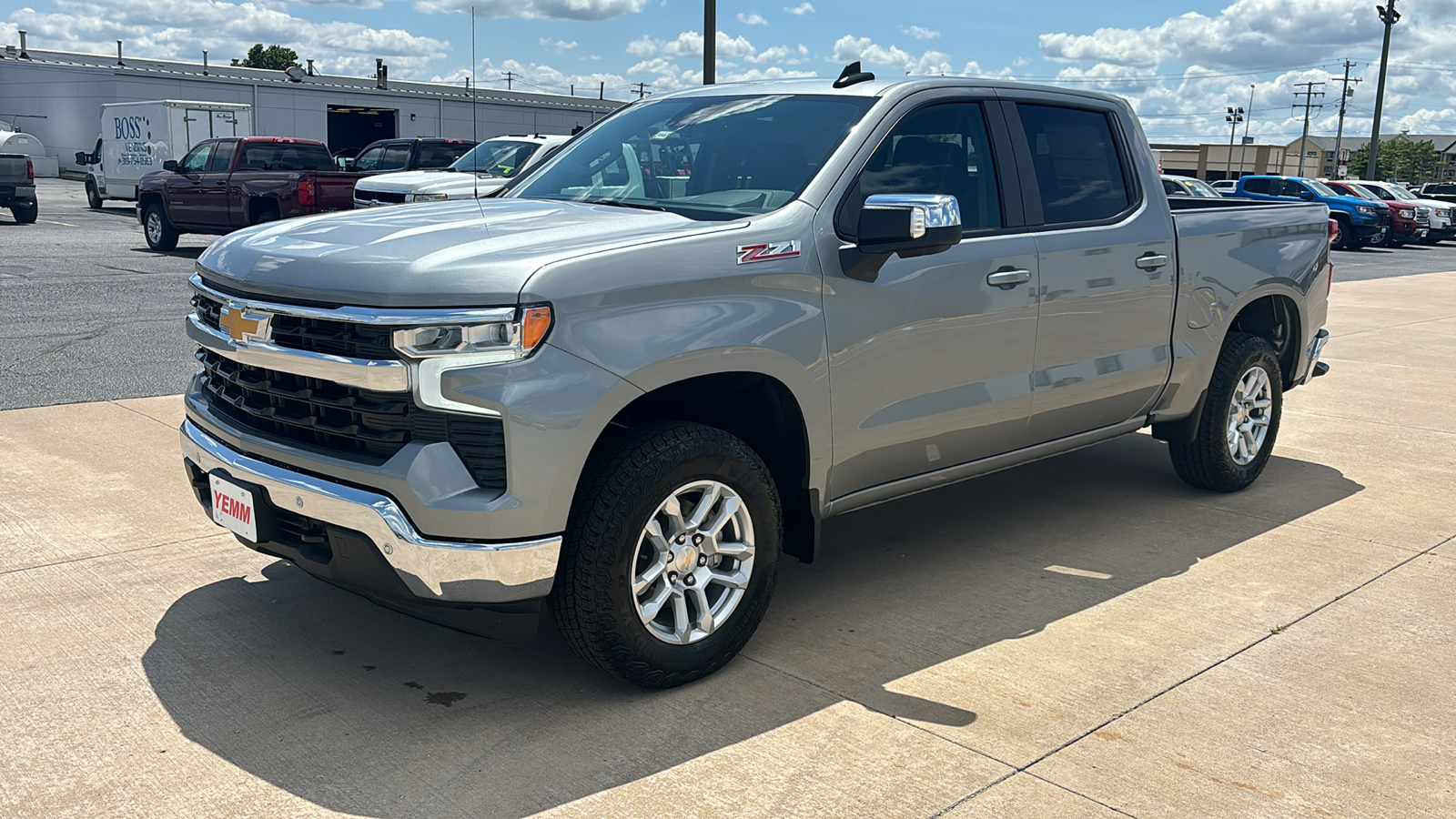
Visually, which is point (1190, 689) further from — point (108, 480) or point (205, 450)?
point (108, 480)

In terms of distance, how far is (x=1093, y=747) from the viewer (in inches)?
140

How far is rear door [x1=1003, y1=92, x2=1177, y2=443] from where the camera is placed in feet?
16.3

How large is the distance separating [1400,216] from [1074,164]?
107 ft

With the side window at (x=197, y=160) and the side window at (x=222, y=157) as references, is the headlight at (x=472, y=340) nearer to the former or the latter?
the side window at (x=222, y=157)

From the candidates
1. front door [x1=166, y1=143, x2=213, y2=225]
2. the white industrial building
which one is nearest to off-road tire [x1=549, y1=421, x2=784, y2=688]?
front door [x1=166, y1=143, x2=213, y2=225]

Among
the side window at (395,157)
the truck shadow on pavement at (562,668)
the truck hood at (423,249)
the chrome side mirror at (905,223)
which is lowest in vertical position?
the truck shadow on pavement at (562,668)

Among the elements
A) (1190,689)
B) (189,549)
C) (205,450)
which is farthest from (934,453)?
(189,549)

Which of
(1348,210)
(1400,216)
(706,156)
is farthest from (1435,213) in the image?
(706,156)

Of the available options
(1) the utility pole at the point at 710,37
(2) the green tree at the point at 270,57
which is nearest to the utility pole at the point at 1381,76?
(1) the utility pole at the point at 710,37

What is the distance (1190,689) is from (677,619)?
161cm

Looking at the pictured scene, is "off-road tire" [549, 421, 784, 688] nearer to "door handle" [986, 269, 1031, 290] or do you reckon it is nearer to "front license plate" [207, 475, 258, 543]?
"front license plate" [207, 475, 258, 543]

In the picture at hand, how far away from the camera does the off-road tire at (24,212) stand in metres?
23.7

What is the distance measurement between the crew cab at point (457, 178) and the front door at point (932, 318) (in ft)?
28.0

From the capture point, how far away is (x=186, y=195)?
18.7 metres
